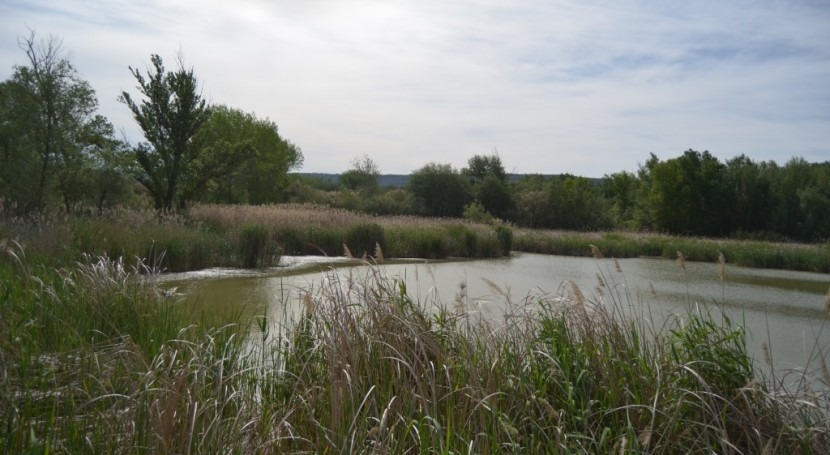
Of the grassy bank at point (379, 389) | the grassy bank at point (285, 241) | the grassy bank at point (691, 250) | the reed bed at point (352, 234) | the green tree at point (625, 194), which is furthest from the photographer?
the green tree at point (625, 194)

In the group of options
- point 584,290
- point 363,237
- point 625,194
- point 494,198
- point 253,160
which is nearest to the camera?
point 584,290

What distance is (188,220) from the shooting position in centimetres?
1263

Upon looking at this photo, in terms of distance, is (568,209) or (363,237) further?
(568,209)

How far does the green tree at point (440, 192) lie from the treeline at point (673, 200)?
49mm

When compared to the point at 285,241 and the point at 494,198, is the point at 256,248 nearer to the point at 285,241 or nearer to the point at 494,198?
the point at 285,241

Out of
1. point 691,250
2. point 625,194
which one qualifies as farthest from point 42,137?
point 625,194

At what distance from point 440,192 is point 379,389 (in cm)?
2981

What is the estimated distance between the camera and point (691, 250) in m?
19.8

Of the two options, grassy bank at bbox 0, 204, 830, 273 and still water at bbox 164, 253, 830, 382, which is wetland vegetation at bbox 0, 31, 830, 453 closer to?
grassy bank at bbox 0, 204, 830, 273

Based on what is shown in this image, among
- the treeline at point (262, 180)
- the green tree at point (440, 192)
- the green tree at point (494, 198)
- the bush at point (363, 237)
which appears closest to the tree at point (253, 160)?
the treeline at point (262, 180)

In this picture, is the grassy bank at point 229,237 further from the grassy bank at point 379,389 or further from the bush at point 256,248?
the grassy bank at point 379,389

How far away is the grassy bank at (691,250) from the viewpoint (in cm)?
1767

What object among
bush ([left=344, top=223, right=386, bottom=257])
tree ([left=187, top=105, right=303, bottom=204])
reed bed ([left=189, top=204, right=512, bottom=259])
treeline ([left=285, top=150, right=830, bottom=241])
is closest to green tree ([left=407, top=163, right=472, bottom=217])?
treeline ([left=285, top=150, right=830, bottom=241])

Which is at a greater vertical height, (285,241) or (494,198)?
(494,198)
